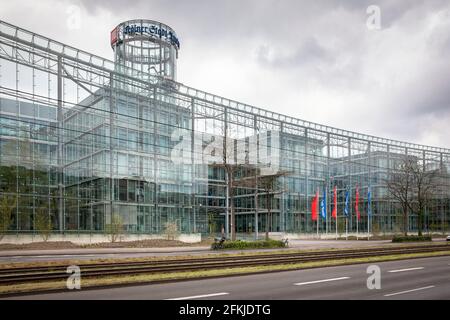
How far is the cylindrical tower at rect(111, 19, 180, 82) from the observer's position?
73812 millimetres

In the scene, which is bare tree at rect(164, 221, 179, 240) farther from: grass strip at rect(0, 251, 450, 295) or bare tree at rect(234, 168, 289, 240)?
grass strip at rect(0, 251, 450, 295)

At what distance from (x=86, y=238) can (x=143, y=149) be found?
13.5 metres

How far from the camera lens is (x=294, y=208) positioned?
8019cm

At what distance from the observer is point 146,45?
76.3m

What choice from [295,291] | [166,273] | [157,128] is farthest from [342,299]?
[157,128]

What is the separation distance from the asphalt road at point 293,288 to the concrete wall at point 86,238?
3260 cm

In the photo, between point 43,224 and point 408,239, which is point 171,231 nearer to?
point 43,224

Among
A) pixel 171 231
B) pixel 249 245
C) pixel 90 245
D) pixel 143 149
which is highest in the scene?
pixel 143 149

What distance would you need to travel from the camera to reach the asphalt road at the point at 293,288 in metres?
15.0

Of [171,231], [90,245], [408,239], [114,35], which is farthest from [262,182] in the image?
[114,35]

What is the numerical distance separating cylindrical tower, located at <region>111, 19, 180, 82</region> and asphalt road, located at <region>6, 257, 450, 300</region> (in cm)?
5792

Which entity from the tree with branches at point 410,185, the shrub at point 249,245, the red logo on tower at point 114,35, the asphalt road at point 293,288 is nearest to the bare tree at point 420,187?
the tree with branches at point 410,185
